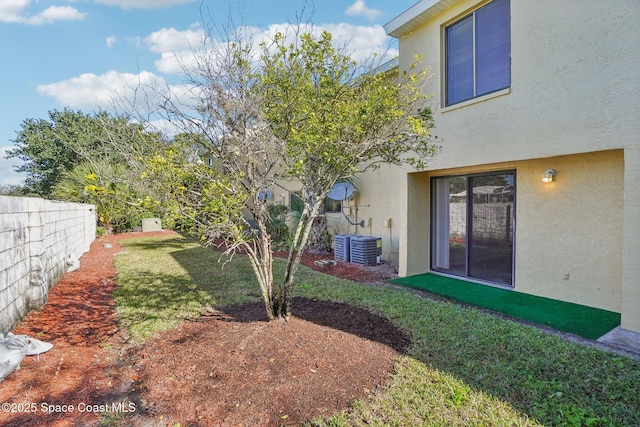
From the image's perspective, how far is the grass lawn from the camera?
119 inches

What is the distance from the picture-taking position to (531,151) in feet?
20.0

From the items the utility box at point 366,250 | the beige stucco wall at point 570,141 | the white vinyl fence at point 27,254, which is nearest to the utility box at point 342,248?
the utility box at point 366,250

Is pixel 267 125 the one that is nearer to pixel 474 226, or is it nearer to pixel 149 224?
pixel 474 226

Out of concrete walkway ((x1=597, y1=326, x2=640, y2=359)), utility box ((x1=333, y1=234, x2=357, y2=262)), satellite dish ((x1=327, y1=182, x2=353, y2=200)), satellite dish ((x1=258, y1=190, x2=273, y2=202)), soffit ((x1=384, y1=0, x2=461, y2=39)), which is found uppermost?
soffit ((x1=384, y1=0, x2=461, y2=39))

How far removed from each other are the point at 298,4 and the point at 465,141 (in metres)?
4.36

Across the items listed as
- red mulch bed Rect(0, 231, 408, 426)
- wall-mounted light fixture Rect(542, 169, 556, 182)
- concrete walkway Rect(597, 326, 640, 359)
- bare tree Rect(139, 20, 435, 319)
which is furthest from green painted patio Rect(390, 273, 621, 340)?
bare tree Rect(139, 20, 435, 319)

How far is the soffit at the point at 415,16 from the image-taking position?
7414mm

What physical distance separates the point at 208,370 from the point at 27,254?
4.47 meters

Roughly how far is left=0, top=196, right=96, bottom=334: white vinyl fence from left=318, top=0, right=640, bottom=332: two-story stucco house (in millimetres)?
7164

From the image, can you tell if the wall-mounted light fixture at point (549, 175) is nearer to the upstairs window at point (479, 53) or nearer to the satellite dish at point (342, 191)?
the upstairs window at point (479, 53)

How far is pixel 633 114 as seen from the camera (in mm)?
4816

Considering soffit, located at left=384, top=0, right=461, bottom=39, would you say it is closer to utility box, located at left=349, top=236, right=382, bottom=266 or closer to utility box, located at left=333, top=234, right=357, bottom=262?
utility box, located at left=349, top=236, right=382, bottom=266

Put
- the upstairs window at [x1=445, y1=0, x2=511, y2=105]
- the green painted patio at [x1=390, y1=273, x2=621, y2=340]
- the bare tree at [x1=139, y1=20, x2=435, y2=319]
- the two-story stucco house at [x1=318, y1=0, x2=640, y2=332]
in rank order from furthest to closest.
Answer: the upstairs window at [x1=445, y1=0, x2=511, y2=105]
the green painted patio at [x1=390, y1=273, x2=621, y2=340]
the two-story stucco house at [x1=318, y1=0, x2=640, y2=332]
the bare tree at [x1=139, y1=20, x2=435, y2=319]

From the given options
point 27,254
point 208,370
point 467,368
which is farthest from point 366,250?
point 27,254
